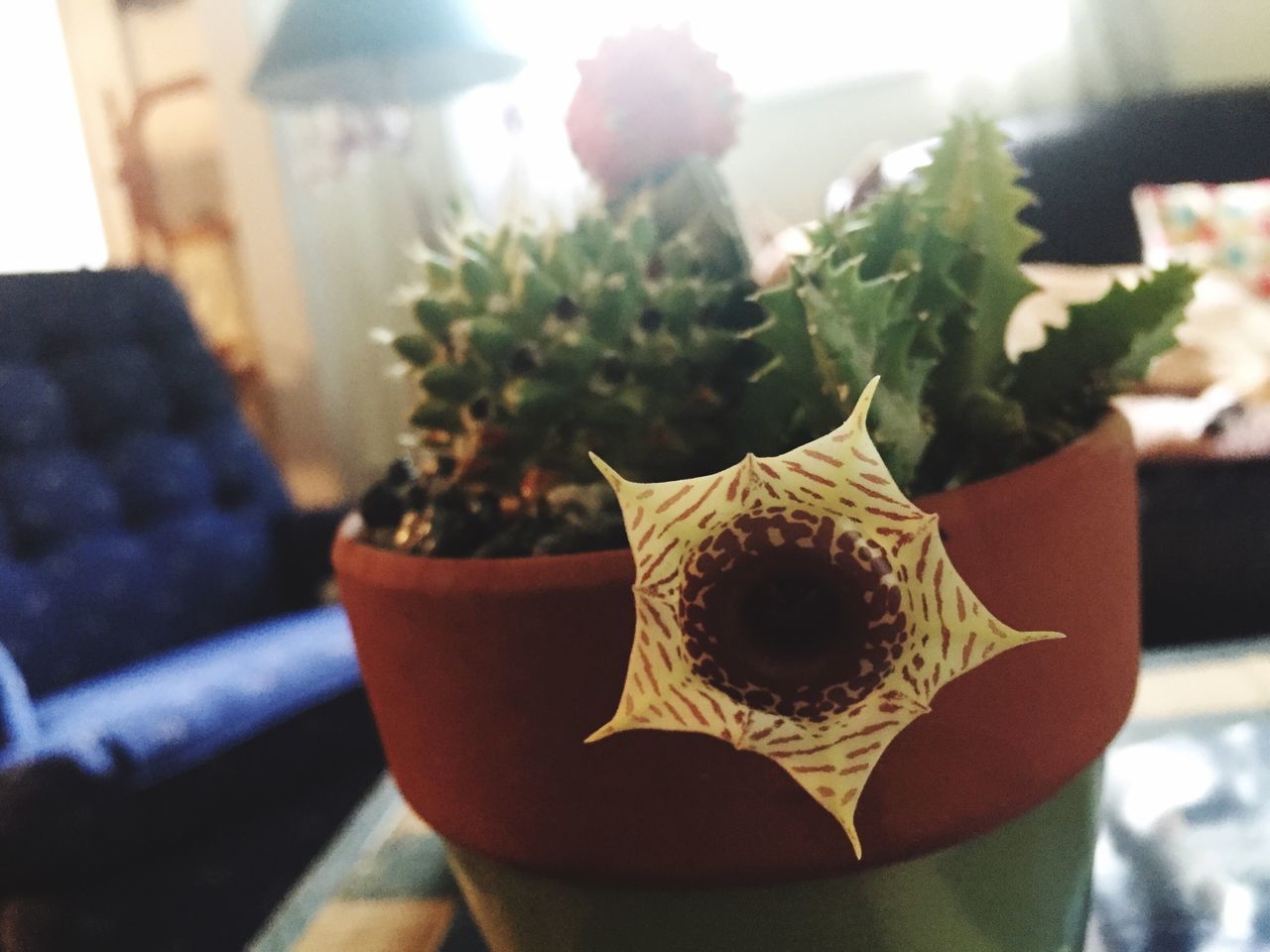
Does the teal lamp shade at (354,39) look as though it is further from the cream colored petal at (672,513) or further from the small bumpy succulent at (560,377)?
the cream colored petal at (672,513)

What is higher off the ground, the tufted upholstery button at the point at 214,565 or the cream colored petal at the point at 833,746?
the cream colored petal at the point at 833,746

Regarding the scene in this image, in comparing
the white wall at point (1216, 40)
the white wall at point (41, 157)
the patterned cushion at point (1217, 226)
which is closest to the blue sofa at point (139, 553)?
the white wall at point (41, 157)

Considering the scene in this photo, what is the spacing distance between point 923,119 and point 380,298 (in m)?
1.12

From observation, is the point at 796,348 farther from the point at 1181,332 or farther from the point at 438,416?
the point at 1181,332

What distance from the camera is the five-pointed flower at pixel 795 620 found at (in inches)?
8.2

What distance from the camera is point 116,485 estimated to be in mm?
1497

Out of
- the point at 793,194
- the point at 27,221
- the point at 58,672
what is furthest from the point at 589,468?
the point at 27,221

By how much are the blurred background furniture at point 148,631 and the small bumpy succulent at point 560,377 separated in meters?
0.75

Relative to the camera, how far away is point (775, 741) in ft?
0.71

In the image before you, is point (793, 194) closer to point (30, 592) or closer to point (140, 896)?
point (30, 592)

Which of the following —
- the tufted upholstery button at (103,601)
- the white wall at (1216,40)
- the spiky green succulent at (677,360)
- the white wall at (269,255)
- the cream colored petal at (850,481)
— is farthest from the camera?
the white wall at (269,255)

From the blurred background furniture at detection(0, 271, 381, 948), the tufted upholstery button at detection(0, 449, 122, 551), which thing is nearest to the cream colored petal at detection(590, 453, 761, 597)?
the blurred background furniture at detection(0, 271, 381, 948)

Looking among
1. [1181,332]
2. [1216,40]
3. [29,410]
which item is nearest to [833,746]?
[1181,332]

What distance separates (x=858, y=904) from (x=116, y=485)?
4.84ft
